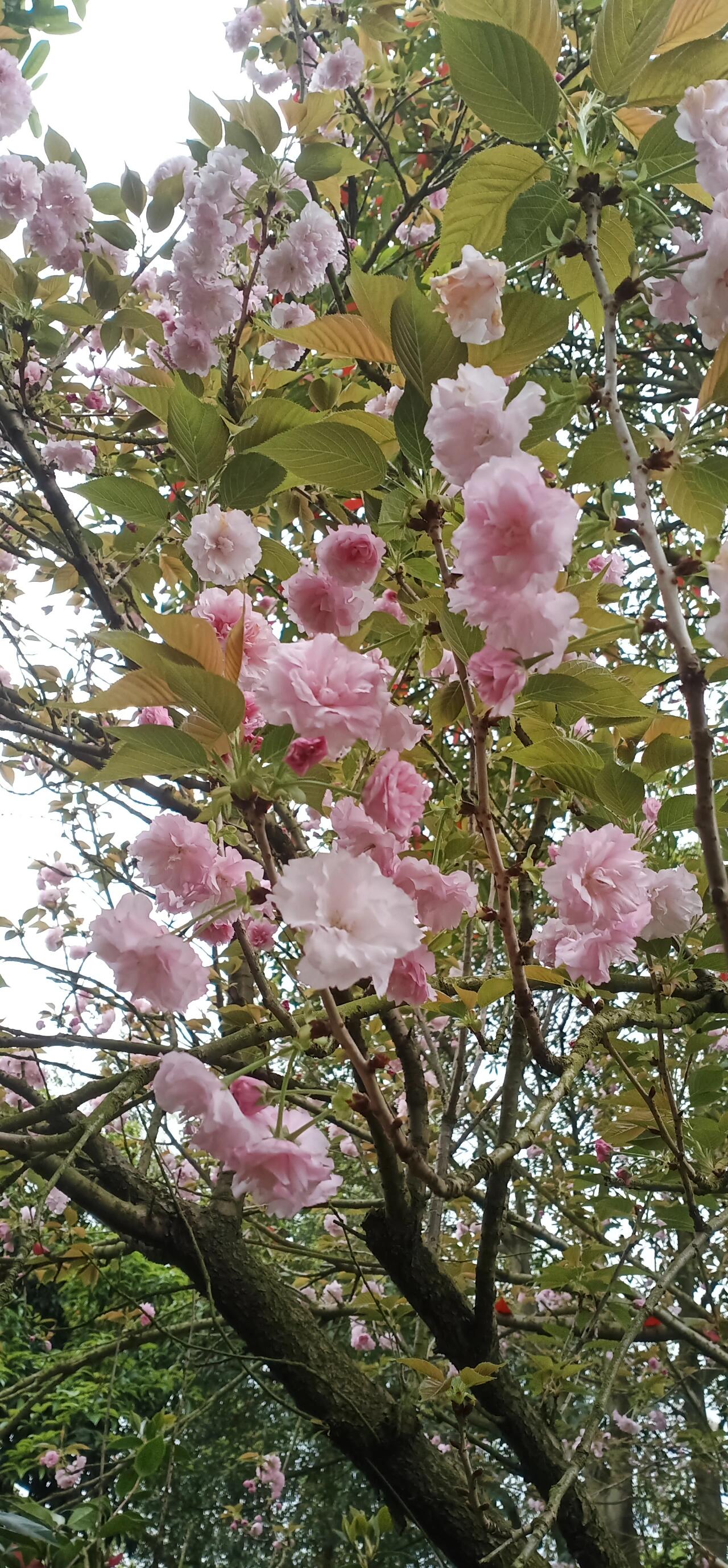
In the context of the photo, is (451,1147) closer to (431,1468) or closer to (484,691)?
(431,1468)

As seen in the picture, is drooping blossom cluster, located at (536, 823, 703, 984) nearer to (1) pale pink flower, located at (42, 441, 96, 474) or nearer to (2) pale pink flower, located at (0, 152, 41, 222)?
(2) pale pink flower, located at (0, 152, 41, 222)

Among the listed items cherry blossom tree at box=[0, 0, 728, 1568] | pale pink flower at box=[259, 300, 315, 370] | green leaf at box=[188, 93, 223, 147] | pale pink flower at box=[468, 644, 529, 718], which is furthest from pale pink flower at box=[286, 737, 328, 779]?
green leaf at box=[188, 93, 223, 147]

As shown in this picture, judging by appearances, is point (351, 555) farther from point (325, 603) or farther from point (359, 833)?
point (359, 833)

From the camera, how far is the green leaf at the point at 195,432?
827mm

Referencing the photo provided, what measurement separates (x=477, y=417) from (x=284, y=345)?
0.97 metres

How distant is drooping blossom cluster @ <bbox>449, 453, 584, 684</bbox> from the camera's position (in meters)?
0.57

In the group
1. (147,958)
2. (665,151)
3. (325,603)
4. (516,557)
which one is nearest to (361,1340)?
(147,958)

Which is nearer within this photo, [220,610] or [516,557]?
[516,557]

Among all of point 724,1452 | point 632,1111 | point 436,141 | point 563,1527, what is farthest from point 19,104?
point 724,1452

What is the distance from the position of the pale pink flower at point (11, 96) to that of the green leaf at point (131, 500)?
138cm

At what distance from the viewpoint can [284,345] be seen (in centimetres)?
144

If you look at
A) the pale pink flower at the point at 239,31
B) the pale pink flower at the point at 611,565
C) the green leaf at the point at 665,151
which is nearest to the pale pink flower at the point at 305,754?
the green leaf at the point at 665,151

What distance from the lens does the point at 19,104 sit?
1836mm

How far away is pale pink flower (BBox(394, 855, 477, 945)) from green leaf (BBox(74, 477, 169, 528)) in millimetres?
467
